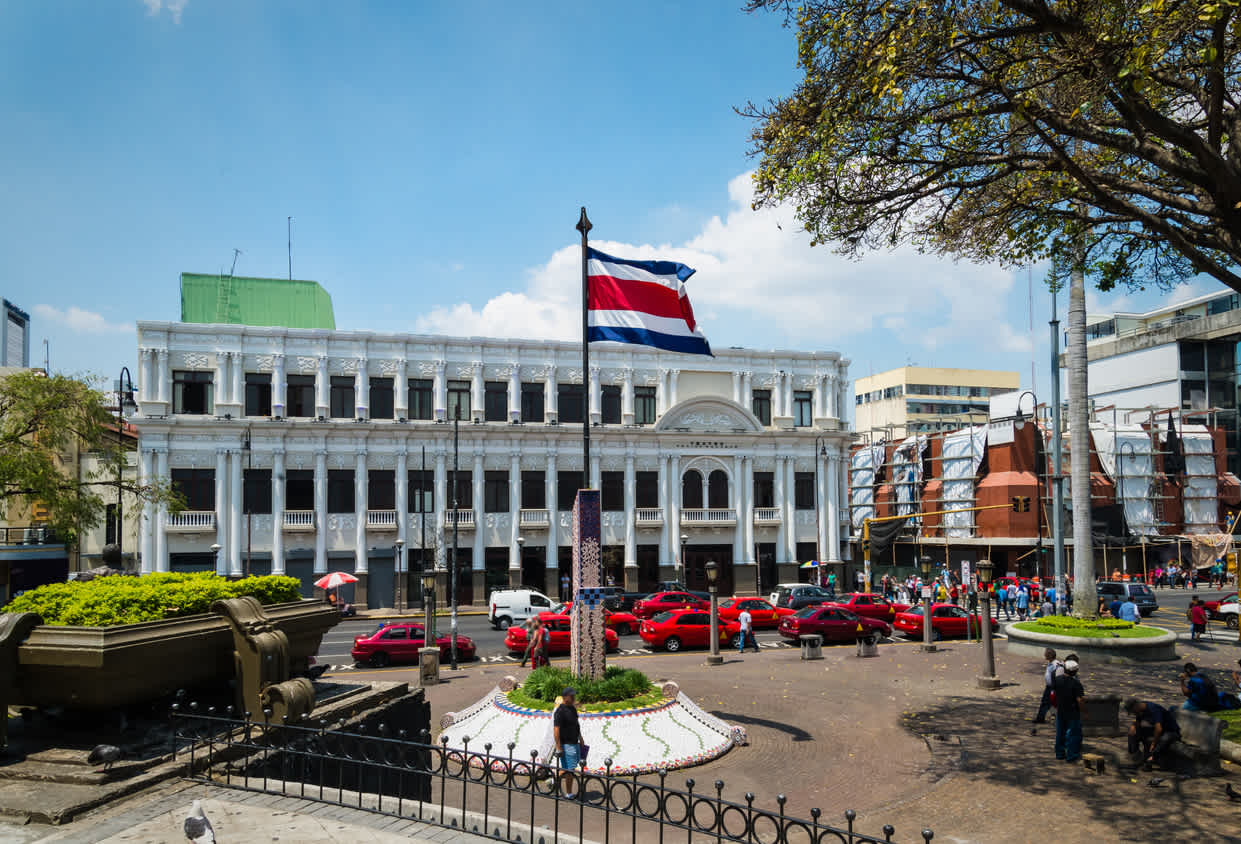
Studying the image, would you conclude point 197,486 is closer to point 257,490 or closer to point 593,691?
point 257,490

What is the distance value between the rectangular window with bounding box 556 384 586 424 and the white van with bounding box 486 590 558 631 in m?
14.2

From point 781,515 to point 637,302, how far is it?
35862 mm

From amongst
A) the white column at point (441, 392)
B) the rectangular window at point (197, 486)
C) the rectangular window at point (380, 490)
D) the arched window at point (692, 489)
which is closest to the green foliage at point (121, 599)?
the rectangular window at point (197, 486)

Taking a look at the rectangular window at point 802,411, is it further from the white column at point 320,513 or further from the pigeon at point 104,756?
the pigeon at point 104,756

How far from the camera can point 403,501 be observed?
148ft

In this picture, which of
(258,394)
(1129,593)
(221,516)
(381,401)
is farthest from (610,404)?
(1129,593)

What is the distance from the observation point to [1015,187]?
50.1 feet

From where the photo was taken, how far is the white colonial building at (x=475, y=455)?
4288cm

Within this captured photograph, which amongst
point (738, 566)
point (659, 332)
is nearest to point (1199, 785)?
point (659, 332)

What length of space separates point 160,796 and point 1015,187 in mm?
15602

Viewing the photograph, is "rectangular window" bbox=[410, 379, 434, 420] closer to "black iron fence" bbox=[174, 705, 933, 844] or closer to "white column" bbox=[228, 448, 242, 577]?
"white column" bbox=[228, 448, 242, 577]

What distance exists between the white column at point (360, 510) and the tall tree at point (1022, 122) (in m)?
35.0

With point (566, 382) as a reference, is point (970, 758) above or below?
below

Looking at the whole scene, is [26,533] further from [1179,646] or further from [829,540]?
[1179,646]
